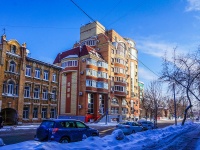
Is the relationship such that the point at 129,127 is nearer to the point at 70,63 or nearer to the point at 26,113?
the point at 26,113

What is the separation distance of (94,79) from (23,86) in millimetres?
21570

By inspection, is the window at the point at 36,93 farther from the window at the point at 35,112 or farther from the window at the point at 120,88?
the window at the point at 120,88

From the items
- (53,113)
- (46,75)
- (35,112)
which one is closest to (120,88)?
(53,113)

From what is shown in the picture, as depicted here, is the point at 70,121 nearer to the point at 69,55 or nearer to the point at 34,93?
the point at 34,93

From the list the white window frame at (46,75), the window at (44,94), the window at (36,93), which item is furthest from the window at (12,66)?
the window at (44,94)

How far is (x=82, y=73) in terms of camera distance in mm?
54500

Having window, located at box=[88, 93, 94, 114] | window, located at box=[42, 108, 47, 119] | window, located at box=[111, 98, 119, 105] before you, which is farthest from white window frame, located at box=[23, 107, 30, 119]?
window, located at box=[111, 98, 119, 105]

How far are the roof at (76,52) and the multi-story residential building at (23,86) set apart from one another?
1607 centimetres

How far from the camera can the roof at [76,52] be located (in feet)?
185

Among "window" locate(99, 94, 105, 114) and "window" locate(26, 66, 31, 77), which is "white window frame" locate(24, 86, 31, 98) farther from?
"window" locate(99, 94, 105, 114)

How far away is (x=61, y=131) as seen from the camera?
523 inches

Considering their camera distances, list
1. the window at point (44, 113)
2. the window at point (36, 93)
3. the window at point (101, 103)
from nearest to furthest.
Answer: the window at point (36, 93)
the window at point (44, 113)
the window at point (101, 103)

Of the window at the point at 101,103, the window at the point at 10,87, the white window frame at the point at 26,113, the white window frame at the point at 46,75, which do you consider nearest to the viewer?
the window at the point at 10,87

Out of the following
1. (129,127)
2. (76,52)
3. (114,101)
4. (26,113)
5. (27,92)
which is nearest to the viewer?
(129,127)
